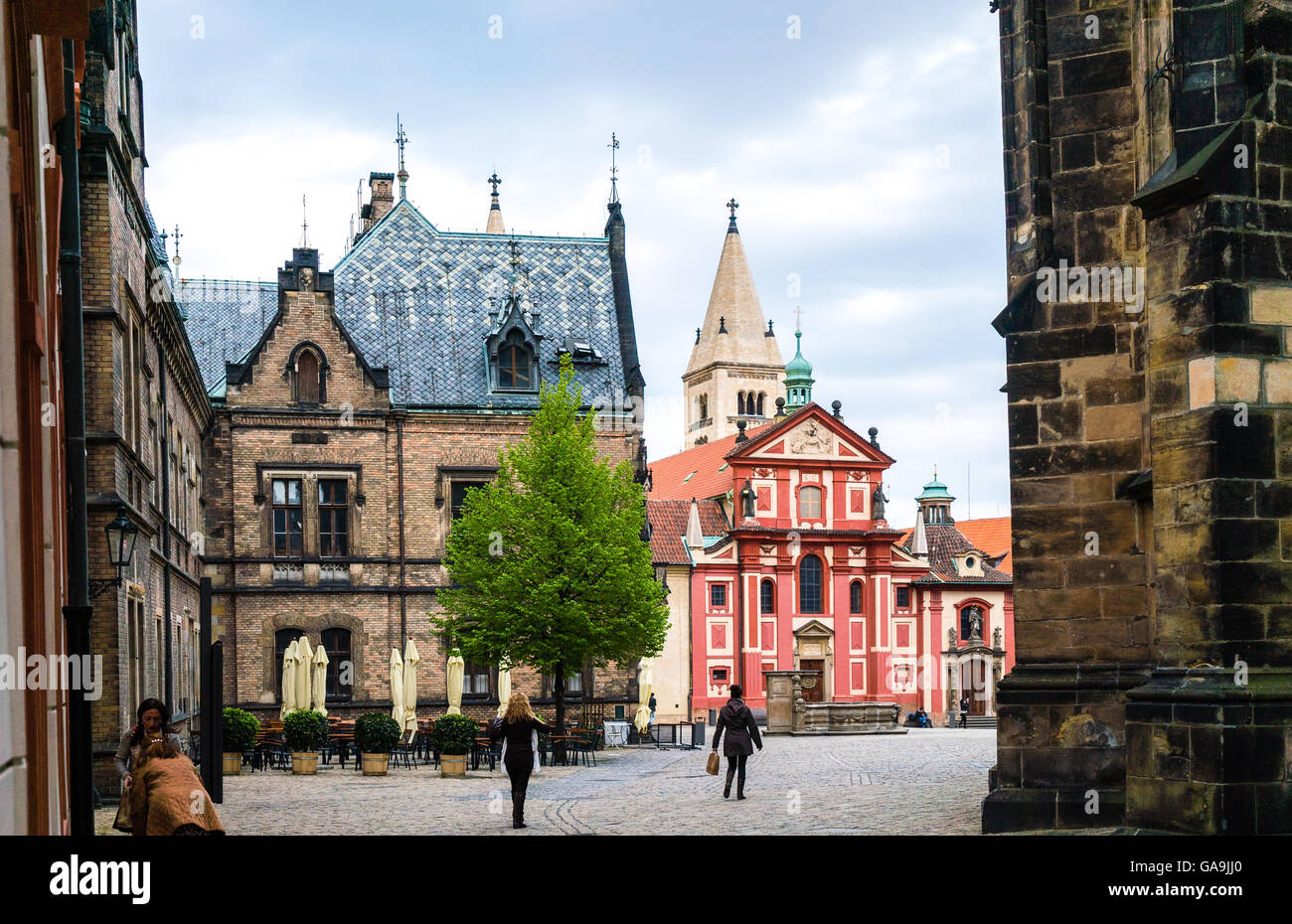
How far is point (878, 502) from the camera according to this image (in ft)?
211

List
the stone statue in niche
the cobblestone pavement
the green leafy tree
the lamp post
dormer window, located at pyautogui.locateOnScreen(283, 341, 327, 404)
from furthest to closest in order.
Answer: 1. the stone statue in niche
2. dormer window, located at pyautogui.locateOnScreen(283, 341, 327, 404)
3. the green leafy tree
4. the lamp post
5. the cobblestone pavement

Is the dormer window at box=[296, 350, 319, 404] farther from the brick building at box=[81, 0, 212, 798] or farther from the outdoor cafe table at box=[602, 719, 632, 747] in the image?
the outdoor cafe table at box=[602, 719, 632, 747]

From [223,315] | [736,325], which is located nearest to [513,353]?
[223,315]

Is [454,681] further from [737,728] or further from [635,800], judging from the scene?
[737,728]

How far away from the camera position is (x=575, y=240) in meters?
46.7

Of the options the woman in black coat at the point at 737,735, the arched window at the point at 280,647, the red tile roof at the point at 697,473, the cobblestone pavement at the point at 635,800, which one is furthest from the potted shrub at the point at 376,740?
the red tile roof at the point at 697,473

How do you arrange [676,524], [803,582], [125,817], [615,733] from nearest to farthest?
[125,817]
[615,733]
[803,582]
[676,524]

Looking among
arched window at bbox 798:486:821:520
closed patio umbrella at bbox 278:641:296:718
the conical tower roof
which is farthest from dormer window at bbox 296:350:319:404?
the conical tower roof

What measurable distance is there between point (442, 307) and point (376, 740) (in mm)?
19959

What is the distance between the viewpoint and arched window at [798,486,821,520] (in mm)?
63487

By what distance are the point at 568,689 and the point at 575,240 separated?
549 inches

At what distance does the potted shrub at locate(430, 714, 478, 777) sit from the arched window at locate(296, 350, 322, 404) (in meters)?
15.4
